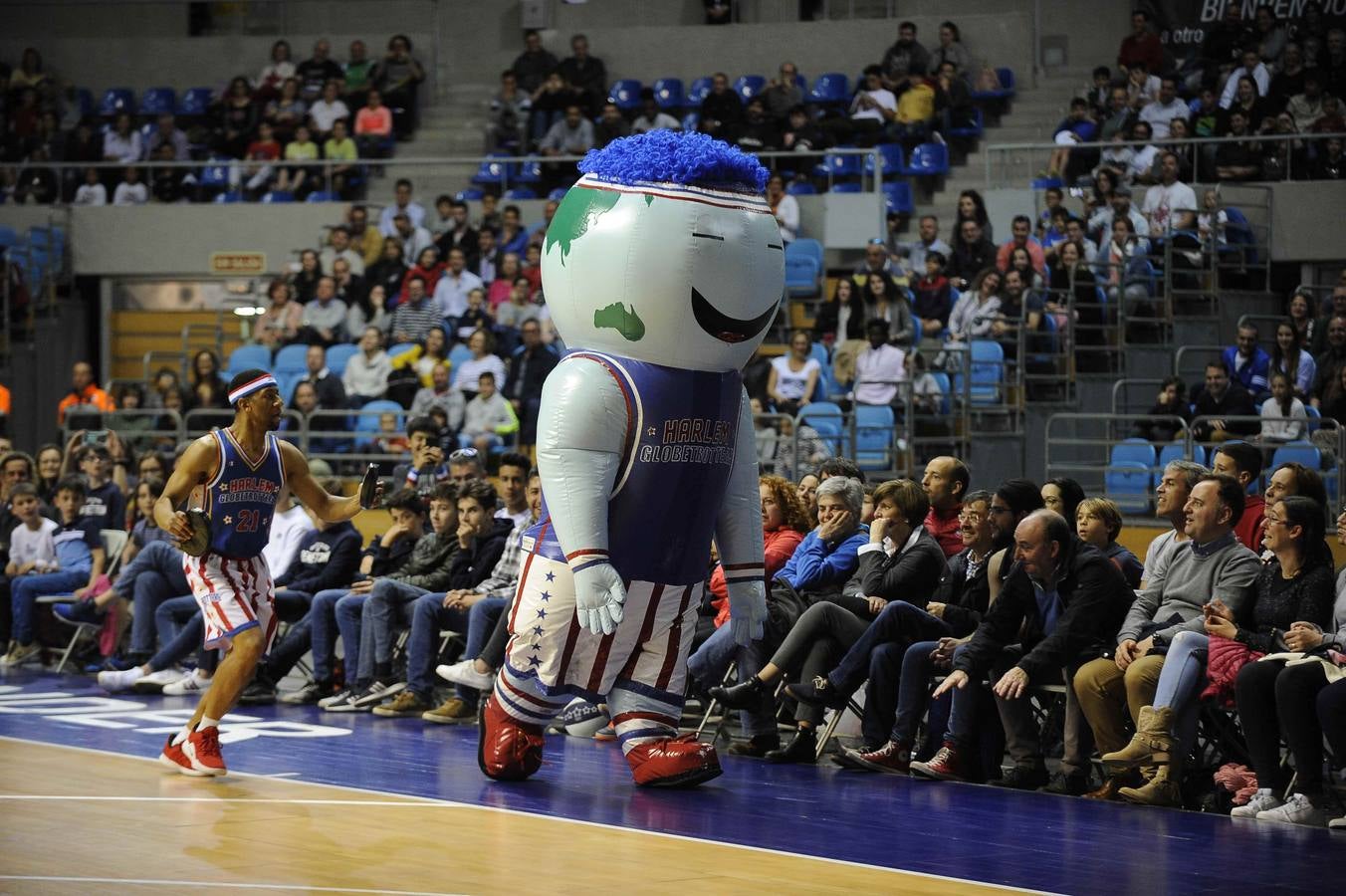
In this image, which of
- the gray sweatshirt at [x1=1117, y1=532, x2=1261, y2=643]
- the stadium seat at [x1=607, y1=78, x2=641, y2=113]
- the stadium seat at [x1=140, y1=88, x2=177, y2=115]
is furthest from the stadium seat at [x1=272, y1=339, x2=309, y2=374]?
the gray sweatshirt at [x1=1117, y1=532, x2=1261, y2=643]

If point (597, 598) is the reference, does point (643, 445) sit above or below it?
above

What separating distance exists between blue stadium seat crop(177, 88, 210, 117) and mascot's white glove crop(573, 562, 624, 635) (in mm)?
15552

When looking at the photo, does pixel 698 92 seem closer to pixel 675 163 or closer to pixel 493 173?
pixel 493 173

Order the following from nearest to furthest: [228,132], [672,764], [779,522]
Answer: [672,764]
[779,522]
[228,132]

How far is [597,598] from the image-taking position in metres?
6.77

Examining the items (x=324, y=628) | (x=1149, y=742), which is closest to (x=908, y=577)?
(x=1149, y=742)

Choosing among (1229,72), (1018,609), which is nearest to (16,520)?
(1018,609)

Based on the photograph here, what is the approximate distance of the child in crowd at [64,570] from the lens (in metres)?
11.9

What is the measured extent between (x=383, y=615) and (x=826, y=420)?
4.18 meters

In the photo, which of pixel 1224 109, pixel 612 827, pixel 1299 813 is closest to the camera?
pixel 612 827

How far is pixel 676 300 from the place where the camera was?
22.7ft

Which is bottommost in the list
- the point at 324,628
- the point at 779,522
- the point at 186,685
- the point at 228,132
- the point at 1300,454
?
the point at 186,685

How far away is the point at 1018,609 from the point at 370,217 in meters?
12.5

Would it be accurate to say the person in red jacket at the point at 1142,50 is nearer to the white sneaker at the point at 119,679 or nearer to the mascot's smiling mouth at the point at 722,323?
the white sneaker at the point at 119,679
